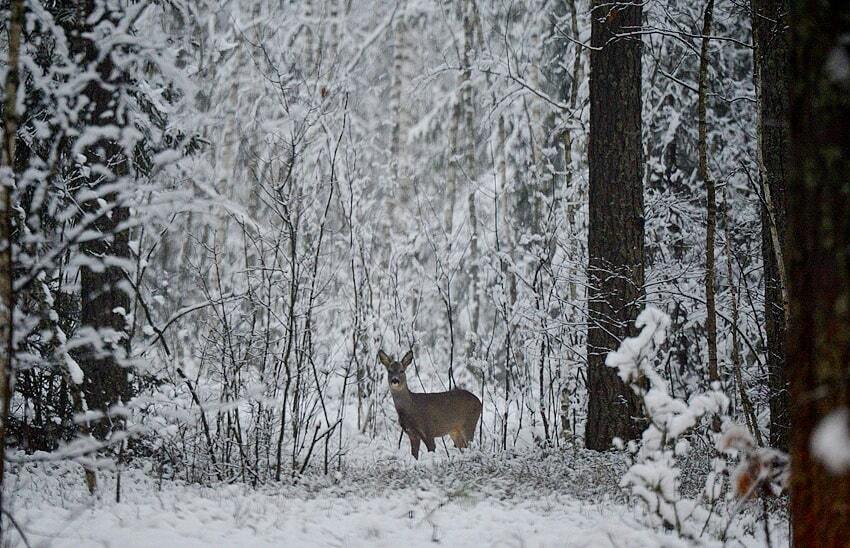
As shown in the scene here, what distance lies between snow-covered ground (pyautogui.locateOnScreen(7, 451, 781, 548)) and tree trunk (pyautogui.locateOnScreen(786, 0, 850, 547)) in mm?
1888

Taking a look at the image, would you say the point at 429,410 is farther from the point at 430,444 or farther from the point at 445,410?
the point at 430,444

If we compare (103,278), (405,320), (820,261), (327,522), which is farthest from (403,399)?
(820,261)

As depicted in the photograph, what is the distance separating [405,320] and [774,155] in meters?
5.45

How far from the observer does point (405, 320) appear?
10.2m

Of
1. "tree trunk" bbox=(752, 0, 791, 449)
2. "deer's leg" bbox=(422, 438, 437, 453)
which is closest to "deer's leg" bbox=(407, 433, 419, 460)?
"deer's leg" bbox=(422, 438, 437, 453)

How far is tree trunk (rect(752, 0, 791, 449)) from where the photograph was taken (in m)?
5.79

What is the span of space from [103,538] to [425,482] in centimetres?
289

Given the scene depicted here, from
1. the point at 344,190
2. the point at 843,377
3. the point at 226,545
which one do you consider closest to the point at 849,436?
the point at 843,377

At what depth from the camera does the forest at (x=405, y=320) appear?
2.35 meters

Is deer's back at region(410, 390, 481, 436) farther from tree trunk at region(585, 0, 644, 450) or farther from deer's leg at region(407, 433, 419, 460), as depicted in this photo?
tree trunk at region(585, 0, 644, 450)

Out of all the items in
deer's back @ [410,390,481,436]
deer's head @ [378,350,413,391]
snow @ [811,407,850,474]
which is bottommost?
deer's back @ [410,390,481,436]

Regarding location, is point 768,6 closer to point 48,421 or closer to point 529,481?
point 529,481

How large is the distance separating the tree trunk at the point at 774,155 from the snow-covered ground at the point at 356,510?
139cm

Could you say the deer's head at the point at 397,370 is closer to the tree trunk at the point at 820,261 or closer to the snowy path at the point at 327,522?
the snowy path at the point at 327,522
